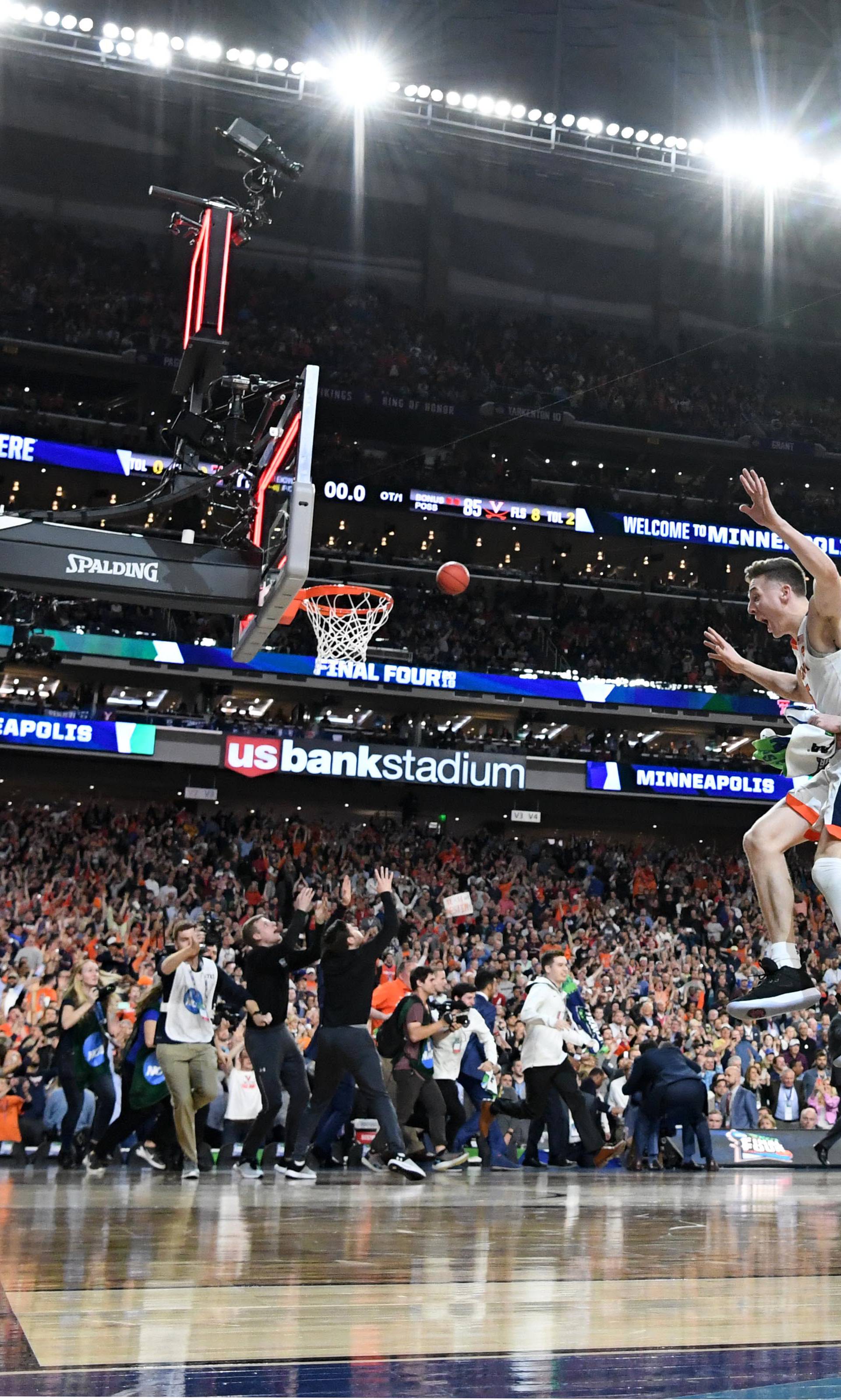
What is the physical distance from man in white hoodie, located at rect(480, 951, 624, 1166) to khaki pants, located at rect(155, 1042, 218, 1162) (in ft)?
9.21

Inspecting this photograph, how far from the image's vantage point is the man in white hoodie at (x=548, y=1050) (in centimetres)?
1128

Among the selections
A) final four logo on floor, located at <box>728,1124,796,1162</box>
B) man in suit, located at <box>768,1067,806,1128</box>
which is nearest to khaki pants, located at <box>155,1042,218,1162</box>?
final four logo on floor, located at <box>728,1124,796,1162</box>

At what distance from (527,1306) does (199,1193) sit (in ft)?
15.4

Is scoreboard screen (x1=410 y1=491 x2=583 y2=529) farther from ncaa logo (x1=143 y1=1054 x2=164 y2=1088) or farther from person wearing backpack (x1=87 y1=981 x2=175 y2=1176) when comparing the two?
→ ncaa logo (x1=143 y1=1054 x2=164 y2=1088)

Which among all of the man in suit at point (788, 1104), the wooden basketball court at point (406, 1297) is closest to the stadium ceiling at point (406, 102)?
the man in suit at point (788, 1104)

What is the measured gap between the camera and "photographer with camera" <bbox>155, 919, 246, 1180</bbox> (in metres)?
9.92

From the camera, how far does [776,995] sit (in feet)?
15.4

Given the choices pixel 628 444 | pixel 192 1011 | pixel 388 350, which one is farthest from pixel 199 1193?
pixel 628 444

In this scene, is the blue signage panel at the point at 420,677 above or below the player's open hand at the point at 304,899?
above

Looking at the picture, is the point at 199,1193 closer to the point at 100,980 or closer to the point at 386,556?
the point at 100,980

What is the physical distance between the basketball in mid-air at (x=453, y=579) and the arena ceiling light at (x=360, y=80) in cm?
1513

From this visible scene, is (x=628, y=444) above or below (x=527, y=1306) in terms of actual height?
above

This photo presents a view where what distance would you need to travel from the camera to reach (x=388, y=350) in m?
33.8

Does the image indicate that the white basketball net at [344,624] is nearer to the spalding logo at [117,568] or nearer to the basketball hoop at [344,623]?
the basketball hoop at [344,623]
